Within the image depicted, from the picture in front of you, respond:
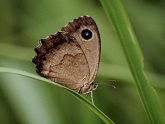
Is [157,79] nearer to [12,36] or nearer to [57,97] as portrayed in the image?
[57,97]

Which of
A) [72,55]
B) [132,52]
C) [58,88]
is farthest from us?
[58,88]

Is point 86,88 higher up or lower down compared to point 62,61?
lower down

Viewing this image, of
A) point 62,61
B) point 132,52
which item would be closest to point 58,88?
point 62,61

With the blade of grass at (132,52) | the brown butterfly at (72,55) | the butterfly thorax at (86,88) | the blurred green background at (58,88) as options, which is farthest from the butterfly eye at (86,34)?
the blade of grass at (132,52)

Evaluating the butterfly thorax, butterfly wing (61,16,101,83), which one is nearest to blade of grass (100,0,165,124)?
butterfly wing (61,16,101,83)

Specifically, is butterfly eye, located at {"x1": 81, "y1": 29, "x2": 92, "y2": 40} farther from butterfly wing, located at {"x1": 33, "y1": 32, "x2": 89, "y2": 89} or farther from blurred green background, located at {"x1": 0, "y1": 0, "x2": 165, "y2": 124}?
blurred green background, located at {"x1": 0, "y1": 0, "x2": 165, "y2": 124}

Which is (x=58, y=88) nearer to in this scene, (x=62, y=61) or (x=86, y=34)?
(x=62, y=61)

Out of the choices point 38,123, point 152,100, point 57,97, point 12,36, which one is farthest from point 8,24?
point 152,100

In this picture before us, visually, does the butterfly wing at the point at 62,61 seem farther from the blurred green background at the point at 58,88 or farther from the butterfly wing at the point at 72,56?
the blurred green background at the point at 58,88
